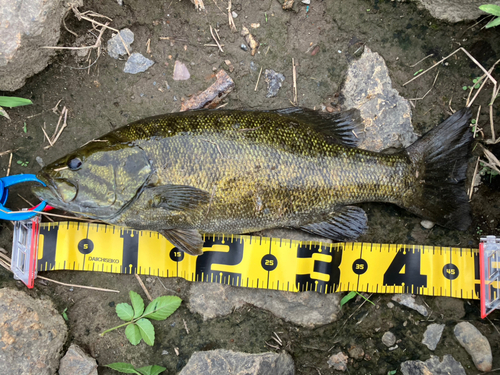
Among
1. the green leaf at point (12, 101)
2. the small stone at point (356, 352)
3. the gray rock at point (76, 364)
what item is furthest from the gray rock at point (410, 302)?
the green leaf at point (12, 101)

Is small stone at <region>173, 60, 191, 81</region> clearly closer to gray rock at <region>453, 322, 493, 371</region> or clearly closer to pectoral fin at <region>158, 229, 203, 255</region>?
pectoral fin at <region>158, 229, 203, 255</region>

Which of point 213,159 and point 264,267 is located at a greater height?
point 213,159

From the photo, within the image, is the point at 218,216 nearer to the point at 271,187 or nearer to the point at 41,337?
the point at 271,187

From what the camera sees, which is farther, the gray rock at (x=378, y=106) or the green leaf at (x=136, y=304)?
the gray rock at (x=378, y=106)

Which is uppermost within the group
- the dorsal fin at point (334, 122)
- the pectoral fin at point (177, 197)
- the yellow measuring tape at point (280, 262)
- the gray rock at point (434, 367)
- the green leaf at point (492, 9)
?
the green leaf at point (492, 9)

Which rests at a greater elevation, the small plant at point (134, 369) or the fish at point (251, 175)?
the fish at point (251, 175)

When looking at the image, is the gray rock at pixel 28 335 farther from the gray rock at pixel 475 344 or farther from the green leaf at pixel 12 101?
the gray rock at pixel 475 344

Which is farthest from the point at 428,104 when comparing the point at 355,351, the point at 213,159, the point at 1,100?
the point at 1,100
